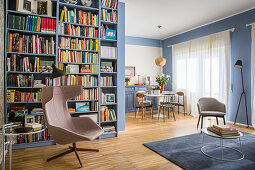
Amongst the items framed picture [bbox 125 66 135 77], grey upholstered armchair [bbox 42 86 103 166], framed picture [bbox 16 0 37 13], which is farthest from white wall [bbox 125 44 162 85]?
grey upholstered armchair [bbox 42 86 103 166]

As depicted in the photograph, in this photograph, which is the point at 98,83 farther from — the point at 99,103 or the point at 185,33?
the point at 185,33

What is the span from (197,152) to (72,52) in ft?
9.37

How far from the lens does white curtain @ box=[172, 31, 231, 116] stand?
496cm

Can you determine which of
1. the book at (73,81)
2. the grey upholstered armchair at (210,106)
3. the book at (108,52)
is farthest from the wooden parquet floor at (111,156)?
the book at (108,52)

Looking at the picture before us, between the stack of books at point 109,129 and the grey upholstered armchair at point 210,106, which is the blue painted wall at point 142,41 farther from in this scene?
the stack of books at point 109,129

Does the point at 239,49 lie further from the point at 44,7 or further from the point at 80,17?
the point at 44,7

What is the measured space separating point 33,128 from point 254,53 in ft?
16.0

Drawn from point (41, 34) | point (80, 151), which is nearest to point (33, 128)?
point (80, 151)

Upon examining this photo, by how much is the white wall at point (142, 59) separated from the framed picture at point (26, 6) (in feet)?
13.3

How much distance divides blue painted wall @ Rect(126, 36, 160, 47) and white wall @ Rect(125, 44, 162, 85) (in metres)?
0.12

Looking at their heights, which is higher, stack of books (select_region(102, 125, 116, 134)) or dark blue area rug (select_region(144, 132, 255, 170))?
stack of books (select_region(102, 125, 116, 134))


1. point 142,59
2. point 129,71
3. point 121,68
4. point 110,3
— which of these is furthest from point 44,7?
point 142,59

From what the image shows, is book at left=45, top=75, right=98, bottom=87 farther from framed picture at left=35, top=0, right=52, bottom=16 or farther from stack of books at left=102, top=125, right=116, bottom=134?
framed picture at left=35, top=0, right=52, bottom=16

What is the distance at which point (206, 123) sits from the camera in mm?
4855
